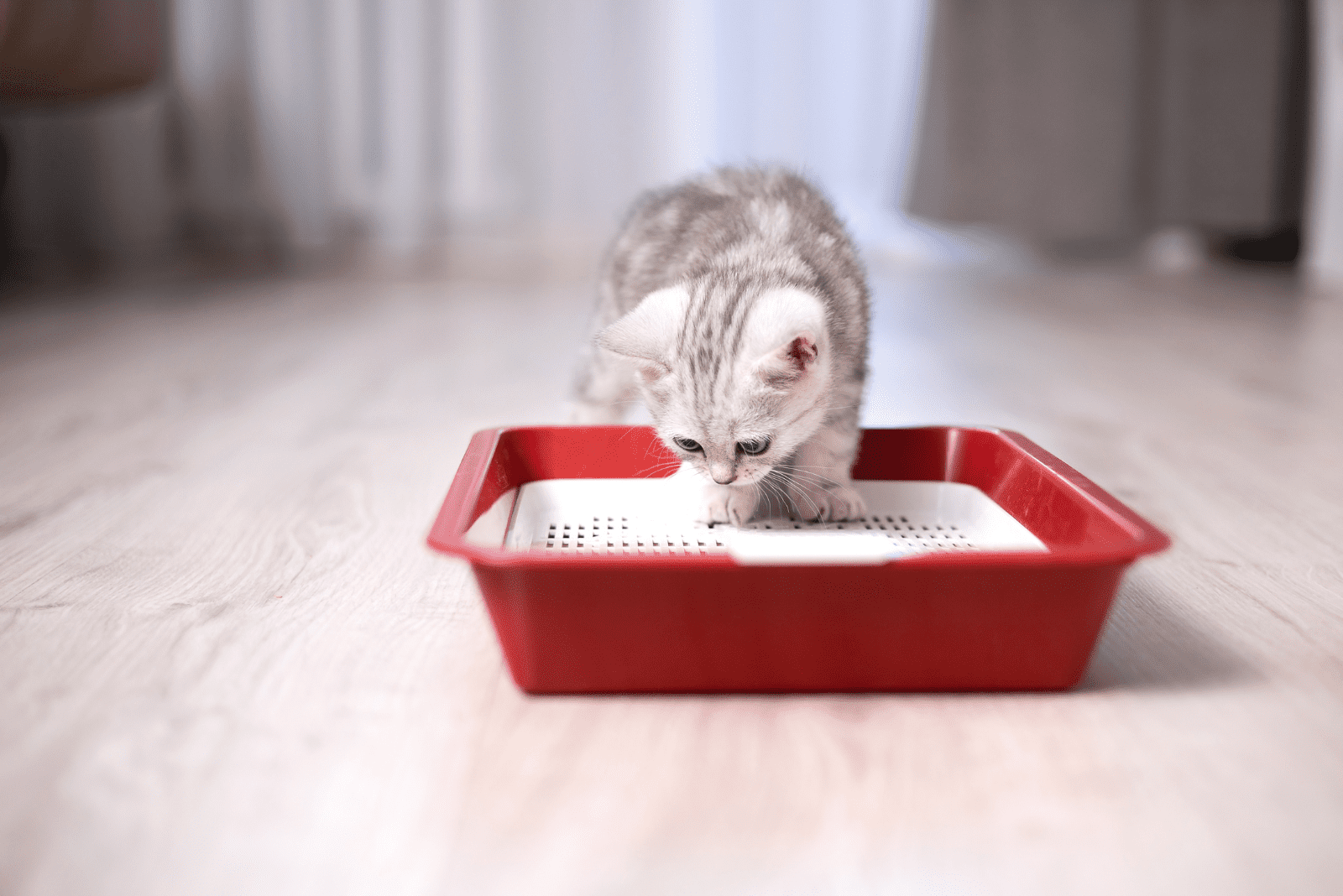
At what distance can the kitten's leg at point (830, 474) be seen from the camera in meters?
1.21

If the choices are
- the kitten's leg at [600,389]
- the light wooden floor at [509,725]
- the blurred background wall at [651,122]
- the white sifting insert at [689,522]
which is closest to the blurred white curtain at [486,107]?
the blurred background wall at [651,122]

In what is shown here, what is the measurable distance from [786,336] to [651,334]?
6.1 inches

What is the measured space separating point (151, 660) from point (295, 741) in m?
0.22

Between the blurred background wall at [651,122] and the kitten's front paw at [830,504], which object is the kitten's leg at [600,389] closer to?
the kitten's front paw at [830,504]

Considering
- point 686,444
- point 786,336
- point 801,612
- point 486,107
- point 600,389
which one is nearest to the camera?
point 801,612

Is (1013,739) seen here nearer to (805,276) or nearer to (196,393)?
(805,276)

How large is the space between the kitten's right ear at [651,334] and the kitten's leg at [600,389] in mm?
231

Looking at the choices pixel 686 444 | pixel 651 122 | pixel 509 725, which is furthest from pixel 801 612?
pixel 651 122

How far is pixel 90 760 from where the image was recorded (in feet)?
2.57

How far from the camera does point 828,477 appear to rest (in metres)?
1.24

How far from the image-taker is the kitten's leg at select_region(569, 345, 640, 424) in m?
1.44

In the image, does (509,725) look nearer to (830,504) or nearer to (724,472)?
(724,472)

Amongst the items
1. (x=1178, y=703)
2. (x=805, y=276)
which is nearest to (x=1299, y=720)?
(x=1178, y=703)

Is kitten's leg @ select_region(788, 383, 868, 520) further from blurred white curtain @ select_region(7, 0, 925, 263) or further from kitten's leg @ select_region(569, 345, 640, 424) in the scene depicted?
blurred white curtain @ select_region(7, 0, 925, 263)
